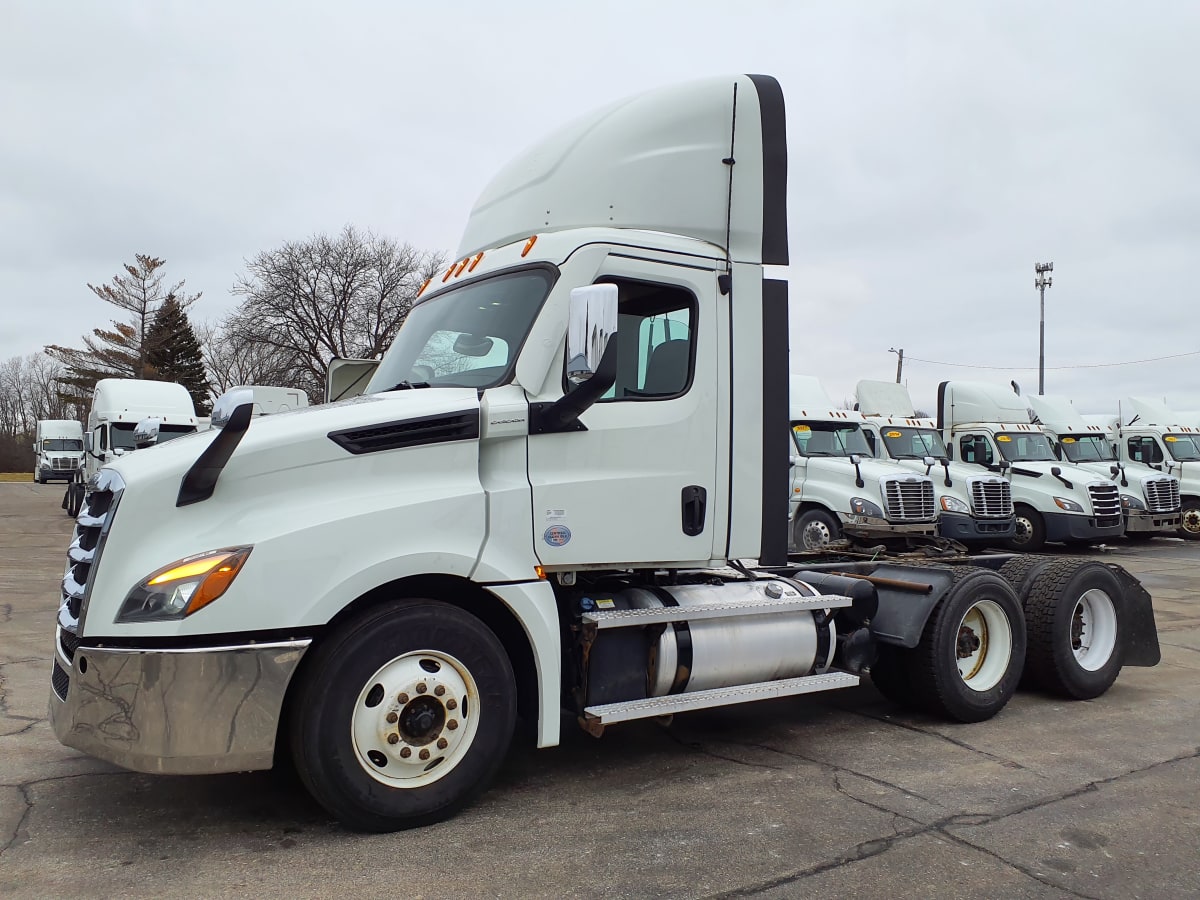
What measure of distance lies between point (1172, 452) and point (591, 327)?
71.9 feet

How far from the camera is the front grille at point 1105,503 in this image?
17.6 m

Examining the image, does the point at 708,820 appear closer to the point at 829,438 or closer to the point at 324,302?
the point at 829,438

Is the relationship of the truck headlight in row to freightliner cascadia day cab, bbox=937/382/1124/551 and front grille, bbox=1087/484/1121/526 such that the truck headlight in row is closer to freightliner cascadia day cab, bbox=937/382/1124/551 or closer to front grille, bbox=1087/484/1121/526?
freightliner cascadia day cab, bbox=937/382/1124/551

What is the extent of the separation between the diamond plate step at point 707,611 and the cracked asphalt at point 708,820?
81 cm

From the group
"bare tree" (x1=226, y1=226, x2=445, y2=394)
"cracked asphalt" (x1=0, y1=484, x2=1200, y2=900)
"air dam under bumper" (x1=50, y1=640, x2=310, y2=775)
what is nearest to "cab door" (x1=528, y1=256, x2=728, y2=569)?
"cracked asphalt" (x1=0, y1=484, x2=1200, y2=900)

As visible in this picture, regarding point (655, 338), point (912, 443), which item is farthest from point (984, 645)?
point (912, 443)

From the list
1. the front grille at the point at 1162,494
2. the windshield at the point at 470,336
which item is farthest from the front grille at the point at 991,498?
the windshield at the point at 470,336

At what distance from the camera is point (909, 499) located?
49.9 feet

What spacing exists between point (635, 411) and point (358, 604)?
5.37 ft

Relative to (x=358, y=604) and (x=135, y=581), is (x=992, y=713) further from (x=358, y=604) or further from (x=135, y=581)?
(x=135, y=581)

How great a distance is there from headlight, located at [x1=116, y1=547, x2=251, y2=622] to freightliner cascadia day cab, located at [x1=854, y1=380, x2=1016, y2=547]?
46.2ft

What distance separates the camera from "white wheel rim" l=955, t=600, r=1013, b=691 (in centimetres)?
616

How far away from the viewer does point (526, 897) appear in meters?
3.50

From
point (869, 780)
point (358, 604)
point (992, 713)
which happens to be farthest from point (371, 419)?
point (992, 713)
